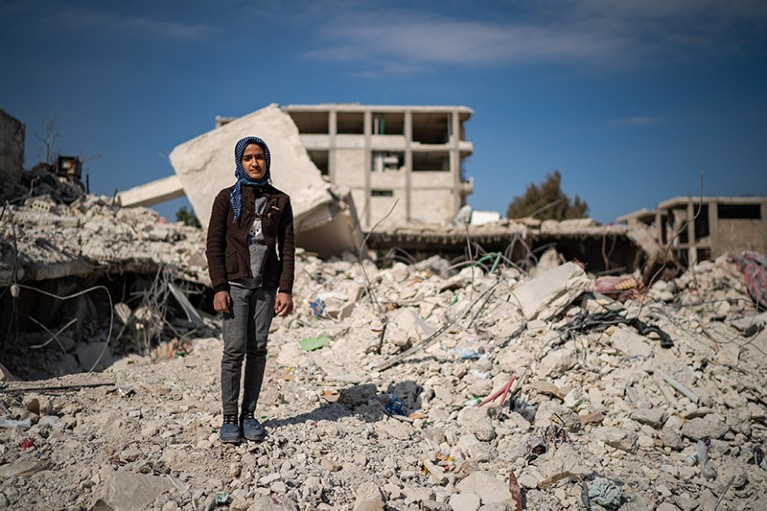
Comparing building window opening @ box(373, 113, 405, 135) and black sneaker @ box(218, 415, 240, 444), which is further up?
building window opening @ box(373, 113, 405, 135)

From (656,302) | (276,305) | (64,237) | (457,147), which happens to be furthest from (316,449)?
(457,147)

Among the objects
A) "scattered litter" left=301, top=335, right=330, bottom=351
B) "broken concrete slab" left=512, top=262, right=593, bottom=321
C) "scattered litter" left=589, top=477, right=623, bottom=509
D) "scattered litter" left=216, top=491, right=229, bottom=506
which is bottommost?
"scattered litter" left=589, top=477, right=623, bottom=509

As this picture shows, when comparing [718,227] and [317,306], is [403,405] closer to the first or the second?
[317,306]

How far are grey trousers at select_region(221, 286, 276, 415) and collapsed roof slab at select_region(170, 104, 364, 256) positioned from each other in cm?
487

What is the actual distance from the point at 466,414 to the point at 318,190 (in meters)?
4.73

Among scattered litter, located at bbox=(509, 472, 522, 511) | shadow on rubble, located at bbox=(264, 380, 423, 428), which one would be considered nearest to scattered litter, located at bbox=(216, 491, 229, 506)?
shadow on rubble, located at bbox=(264, 380, 423, 428)

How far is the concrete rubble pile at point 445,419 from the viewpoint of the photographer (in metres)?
2.38

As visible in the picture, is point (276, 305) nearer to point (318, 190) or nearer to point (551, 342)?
point (551, 342)

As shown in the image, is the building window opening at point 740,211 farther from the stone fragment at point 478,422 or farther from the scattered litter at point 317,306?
the stone fragment at point 478,422

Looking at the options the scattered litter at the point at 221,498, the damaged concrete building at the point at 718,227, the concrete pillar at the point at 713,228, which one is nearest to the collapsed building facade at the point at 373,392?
the scattered litter at the point at 221,498

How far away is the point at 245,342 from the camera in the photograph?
271 centimetres

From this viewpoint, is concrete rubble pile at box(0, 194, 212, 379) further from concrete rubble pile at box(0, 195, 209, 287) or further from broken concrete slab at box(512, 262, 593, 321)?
broken concrete slab at box(512, 262, 593, 321)

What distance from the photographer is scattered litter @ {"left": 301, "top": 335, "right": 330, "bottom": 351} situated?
200 inches

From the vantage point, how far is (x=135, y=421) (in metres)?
2.78
